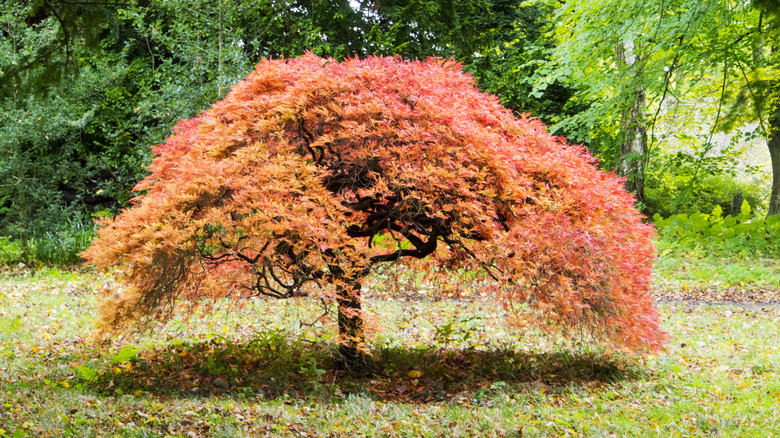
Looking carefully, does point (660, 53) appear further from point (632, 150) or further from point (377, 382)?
point (377, 382)

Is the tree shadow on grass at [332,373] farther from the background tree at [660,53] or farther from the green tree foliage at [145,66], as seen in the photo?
the green tree foliage at [145,66]

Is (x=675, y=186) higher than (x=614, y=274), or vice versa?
(x=675, y=186)

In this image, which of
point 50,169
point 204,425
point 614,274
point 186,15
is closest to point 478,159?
point 614,274

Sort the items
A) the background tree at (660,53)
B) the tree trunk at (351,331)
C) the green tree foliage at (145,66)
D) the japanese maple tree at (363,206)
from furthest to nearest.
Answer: the green tree foliage at (145,66)
the background tree at (660,53)
the tree trunk at (351,331)
the japanese maple tree at (363,206)

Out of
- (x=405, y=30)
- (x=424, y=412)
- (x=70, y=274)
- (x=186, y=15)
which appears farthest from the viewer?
(x=405, y=30)

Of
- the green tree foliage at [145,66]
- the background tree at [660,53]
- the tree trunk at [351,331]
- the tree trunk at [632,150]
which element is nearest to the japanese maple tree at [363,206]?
the tree trunk at [351,331]

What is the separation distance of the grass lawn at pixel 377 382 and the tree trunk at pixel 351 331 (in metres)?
0.12

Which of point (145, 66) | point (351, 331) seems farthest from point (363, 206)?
point (145, 66)

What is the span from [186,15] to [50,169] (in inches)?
145

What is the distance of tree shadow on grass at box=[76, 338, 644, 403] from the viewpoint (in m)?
4.43

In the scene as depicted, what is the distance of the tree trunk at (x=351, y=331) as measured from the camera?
415 cm

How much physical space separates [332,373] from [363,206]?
4.62ft

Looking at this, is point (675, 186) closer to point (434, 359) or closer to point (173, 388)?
point (434, 359)

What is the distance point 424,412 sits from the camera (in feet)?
13.0
